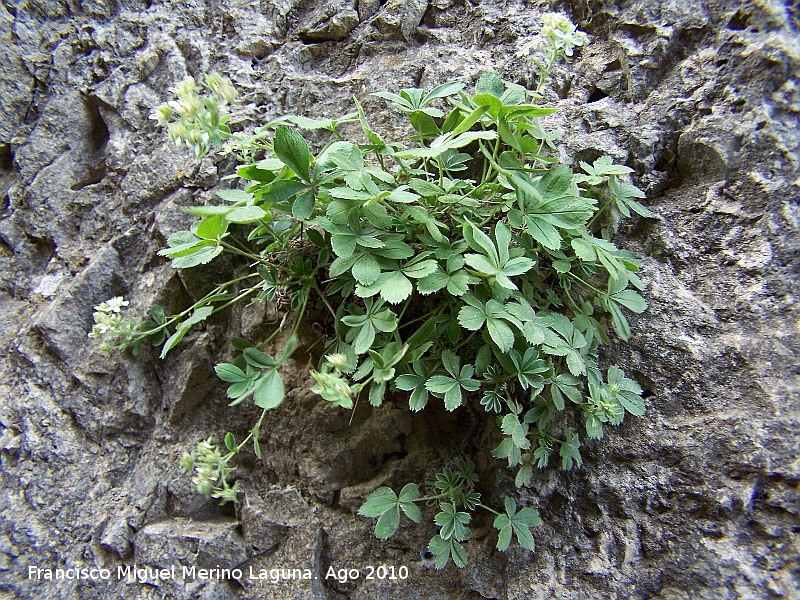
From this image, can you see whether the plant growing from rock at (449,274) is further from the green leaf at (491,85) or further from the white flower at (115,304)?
the white flower at (115,304)

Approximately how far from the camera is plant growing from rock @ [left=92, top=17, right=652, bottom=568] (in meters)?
1.13

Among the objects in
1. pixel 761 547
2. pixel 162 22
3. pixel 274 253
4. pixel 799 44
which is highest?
pixel 799 44

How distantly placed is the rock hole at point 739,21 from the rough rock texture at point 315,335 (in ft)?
0.06

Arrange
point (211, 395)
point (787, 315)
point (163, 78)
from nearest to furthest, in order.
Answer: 1. point (787, 315)
2. point (211, 395)
3. point (163, 78)

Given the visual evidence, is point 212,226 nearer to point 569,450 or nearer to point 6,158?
point 569,450

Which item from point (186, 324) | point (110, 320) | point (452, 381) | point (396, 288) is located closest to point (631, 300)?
point (452, 381)

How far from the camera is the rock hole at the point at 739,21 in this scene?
1398 mm

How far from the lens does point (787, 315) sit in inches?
49.7

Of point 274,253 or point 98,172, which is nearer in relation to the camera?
point 274,253

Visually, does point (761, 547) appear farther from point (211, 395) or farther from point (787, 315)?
point (211, 395)

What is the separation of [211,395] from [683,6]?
6.47 ft

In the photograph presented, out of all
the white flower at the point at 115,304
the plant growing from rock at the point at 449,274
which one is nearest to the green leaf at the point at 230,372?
the plant growing from rock at the point at 449,274

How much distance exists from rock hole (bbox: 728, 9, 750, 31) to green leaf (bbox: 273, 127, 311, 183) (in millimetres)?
1326

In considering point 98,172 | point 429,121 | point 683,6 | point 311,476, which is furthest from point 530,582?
point 98,172
